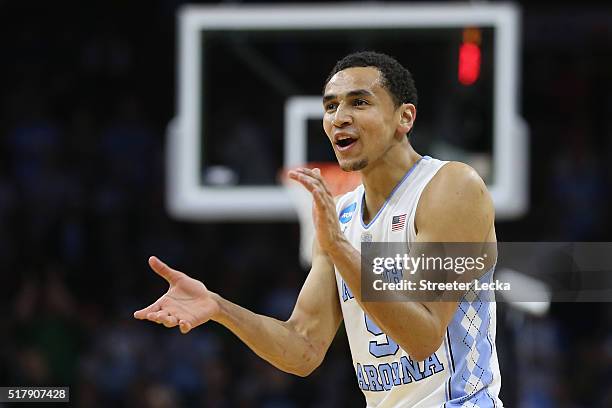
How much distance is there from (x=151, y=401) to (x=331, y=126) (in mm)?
5837

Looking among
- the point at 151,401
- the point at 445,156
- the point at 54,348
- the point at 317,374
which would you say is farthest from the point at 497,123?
the point at 54,348

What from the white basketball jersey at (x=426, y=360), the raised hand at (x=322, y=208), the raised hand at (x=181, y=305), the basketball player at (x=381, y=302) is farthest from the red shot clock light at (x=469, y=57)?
the raised hand at (x=322, y=208)

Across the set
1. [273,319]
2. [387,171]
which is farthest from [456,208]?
[273,319]

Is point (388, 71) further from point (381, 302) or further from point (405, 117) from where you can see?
point (381, 302)

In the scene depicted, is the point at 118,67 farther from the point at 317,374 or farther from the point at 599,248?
the point at 599,248

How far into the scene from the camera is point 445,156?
7754mm

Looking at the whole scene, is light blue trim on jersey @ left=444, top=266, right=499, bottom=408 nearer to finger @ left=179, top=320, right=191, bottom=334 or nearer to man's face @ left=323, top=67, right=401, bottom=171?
man's face @ left=323, top=67, right=401, bottom=171

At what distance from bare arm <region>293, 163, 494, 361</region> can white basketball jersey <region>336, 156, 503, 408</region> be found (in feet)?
0.48

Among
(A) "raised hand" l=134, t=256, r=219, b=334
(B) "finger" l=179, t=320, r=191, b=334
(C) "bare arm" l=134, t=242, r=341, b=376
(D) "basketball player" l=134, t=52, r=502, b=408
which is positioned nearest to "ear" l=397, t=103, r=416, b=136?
(D) "basketball player" l=134, t=52, r=502, b=408

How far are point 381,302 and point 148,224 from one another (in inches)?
297

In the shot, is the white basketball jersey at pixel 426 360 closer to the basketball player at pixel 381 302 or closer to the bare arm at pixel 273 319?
the basketball player at pixel 381 302

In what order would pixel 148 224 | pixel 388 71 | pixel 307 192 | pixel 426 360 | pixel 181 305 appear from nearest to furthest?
pixel 181 305 → pixel 426 360 → pixel 388 71 → pixel 307 192 → pixel 148 224

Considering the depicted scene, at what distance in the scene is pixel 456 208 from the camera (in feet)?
12.8

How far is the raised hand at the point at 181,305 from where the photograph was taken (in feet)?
12.2
